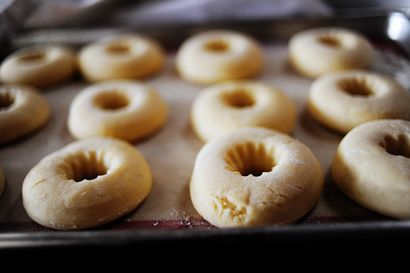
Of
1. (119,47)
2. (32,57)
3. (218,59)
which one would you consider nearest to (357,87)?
(218,59)

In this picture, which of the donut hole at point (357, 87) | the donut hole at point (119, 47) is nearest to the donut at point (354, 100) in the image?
the donut hole at point (357, 87)

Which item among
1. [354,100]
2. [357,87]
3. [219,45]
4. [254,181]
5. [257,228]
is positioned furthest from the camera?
[219,45]

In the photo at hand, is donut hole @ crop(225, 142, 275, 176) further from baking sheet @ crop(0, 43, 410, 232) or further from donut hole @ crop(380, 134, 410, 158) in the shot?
donut hole @ crop(380, 134, 410, 158)

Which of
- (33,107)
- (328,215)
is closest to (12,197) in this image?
(33,107)

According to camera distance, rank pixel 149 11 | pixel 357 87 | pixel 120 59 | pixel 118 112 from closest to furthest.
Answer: pixel 118 112 < pixel 357 87 < pixel 120 59 < pixel 149 11

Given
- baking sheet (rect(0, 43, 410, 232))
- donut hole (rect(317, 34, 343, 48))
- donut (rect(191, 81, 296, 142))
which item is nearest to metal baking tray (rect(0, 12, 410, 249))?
baking sheet (rect(0, 43, 410, 232))

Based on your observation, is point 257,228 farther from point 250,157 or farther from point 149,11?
point 149,11
